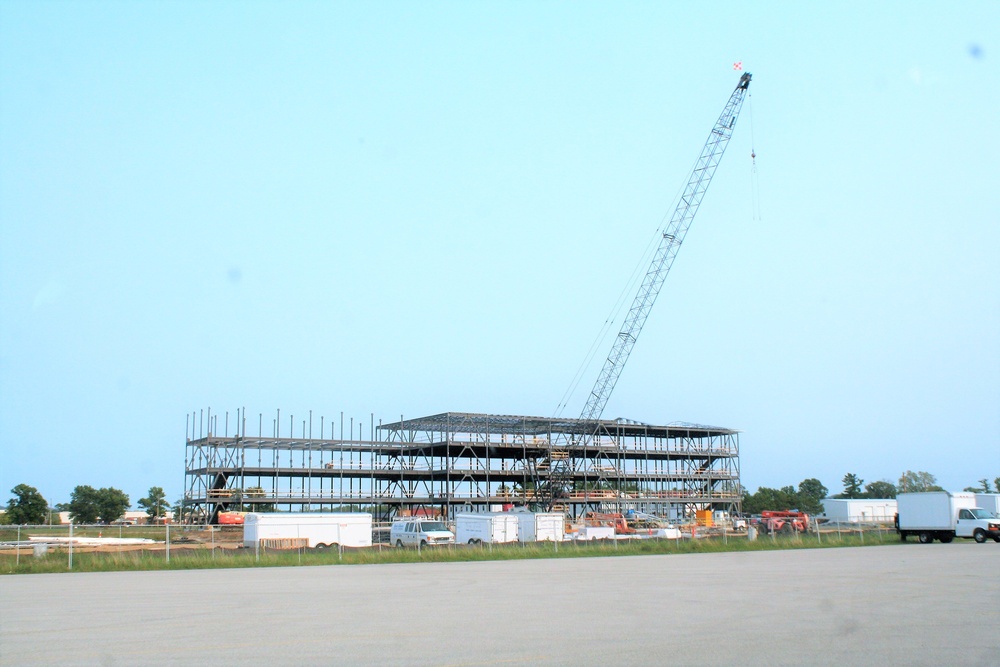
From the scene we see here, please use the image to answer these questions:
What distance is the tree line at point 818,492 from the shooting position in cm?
13600

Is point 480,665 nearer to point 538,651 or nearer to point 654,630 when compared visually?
point 538,651

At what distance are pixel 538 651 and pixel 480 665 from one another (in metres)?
1.31

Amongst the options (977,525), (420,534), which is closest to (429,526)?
(420,534)

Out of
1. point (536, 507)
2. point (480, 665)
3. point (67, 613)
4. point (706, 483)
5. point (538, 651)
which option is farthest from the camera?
point (706, 483)

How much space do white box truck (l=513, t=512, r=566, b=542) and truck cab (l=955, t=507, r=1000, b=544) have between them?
21308 mm

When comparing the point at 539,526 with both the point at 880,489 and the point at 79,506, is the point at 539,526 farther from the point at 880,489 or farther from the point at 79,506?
the point at 880,489

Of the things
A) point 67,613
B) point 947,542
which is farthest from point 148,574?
Result: point 947,542

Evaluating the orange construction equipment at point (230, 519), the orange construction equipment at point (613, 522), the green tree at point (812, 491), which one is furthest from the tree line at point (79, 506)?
the green tree at point (812, 491)

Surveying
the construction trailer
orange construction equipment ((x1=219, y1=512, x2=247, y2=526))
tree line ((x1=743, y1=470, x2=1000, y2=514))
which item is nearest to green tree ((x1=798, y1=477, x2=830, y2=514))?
tree line ((x1=743, y1=470, x2=1000, y2=514))

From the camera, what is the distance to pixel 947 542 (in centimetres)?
4875

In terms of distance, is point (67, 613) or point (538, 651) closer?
point (538, 651)

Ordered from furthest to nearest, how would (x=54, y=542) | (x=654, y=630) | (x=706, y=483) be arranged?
(x=706, y=483) < (x=54, y=542) < (x=654, y=630)

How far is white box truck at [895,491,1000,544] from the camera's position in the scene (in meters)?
47.6

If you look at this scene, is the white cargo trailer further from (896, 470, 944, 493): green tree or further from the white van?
(896, 470, 944, 493): green tree
